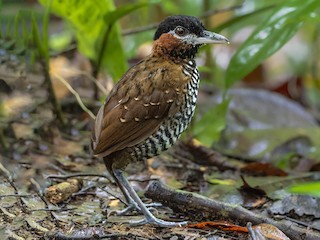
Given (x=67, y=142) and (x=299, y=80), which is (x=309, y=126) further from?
(x=67, y=142)

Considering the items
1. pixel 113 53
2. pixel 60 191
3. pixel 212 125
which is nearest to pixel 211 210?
pixel 60 191

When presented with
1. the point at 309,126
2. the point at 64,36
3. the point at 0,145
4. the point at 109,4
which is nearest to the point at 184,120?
the point at 0,145

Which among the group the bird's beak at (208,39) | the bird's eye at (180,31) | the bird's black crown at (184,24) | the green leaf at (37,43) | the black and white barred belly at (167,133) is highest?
the bird's black crown at (184,24)

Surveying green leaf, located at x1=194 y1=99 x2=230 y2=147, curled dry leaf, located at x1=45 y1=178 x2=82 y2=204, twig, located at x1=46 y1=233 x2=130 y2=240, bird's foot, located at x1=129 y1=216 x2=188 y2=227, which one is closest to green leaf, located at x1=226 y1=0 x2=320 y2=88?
green leaf, located at x1=194 y1=99 x2=230 y2=147

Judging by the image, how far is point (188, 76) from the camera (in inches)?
154

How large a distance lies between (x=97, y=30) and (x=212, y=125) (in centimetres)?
126

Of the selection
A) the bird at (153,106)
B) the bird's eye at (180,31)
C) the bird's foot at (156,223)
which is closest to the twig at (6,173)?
the bird at (153,106)

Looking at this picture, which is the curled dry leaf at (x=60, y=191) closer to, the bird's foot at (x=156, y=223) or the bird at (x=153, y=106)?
the bird at (x=153, y=106)

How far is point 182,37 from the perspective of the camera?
3.95 meters

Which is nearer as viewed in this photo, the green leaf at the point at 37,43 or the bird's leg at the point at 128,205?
the bird's leg at the point at 128,205

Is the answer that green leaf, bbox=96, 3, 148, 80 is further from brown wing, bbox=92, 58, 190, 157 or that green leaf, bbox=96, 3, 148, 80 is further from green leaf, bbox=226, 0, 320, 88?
brown wing, bbox=92, 58, 190, 157

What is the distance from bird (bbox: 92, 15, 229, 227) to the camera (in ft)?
12.4

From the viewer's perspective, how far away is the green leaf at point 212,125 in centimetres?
545

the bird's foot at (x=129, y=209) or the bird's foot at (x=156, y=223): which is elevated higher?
the bird's foot at (x=156, y=223)
